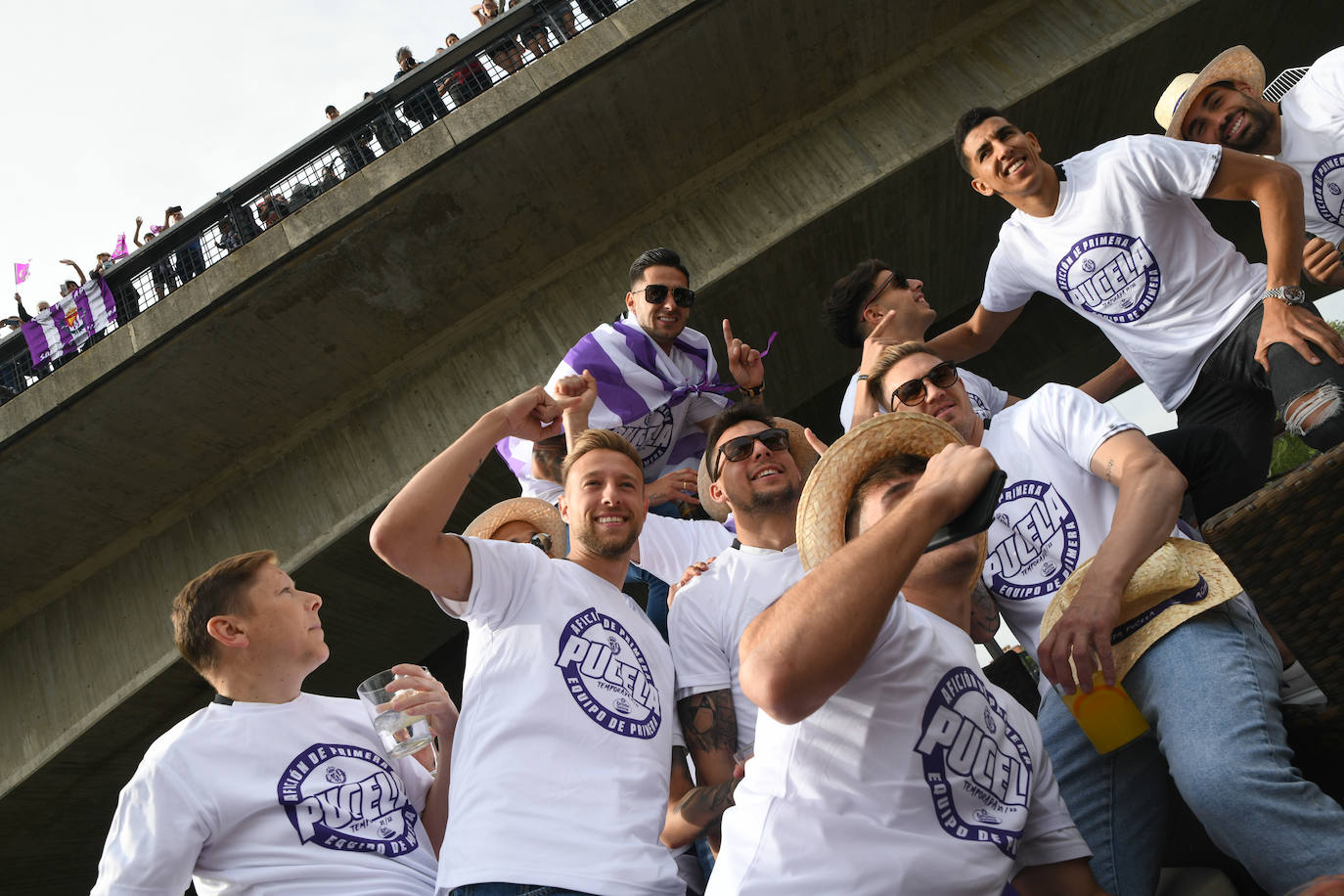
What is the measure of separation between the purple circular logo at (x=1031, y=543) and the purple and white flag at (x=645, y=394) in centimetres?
203

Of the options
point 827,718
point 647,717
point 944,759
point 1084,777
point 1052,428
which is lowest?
point 1084,777

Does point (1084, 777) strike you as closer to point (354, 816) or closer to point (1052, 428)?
point (1052, 428)

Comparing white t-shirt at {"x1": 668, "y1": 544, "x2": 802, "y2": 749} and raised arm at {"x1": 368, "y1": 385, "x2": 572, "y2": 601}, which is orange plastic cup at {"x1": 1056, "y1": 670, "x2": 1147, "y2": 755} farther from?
raised arm at {"x1": 368, "y1": 385, "x2": 572, "y2": 601}

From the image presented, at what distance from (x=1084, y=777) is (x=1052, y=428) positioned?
3.26ft

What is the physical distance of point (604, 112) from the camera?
677 cm

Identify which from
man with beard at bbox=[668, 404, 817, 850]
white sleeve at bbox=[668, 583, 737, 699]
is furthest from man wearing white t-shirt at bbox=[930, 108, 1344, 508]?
white sleeve at bbox=[668, 583, 737, 699]

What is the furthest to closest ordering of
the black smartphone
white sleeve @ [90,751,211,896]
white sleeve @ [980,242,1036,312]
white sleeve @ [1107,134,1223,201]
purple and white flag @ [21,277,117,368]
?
purple and white flag @ [21,277,117,368], white sleeve @ [980,242,1036,312], white sleeve @ [1107,134,1223,201], white sleeve @ [90,751,211,896], the black smartphone

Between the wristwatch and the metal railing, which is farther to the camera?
the metal railing

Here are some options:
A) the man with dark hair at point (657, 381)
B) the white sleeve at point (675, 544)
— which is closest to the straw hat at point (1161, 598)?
the white sleeve at point (675, 544)

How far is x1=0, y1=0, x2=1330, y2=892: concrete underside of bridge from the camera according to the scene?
664cm

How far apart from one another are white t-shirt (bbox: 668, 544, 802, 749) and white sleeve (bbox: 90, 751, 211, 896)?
1334mm

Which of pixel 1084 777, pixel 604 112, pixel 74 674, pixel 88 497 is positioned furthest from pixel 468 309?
pixel 1084 777

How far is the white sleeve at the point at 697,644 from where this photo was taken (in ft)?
9.02

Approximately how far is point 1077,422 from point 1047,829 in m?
1.22
